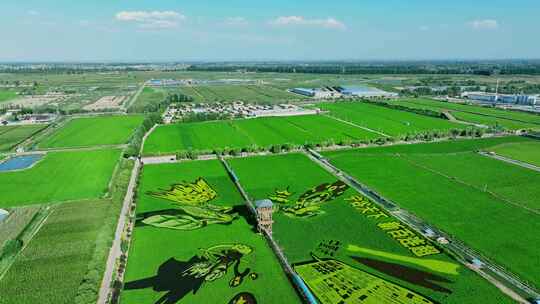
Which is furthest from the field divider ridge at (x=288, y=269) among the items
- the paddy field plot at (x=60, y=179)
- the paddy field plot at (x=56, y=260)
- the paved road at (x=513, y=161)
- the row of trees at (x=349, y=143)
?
the paved road at (x=513, y=161)

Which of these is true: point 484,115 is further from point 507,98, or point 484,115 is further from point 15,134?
point 15,134

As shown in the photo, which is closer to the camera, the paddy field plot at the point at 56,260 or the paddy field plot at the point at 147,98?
the paddy field plot at the point at 56,260

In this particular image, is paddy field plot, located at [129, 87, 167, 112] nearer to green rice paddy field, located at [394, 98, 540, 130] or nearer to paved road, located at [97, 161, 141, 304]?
paved road, located at [97, 161, 141, 304]

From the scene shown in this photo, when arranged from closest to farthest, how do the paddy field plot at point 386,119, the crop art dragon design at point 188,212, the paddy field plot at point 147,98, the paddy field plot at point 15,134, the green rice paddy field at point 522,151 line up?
the crop art dragon design at point 188,212
the green rice paddy field at point 522,151
the paddy field plot at point 15,134
the paddy field plot at point 386,119
the paddy field plot at point 147,98

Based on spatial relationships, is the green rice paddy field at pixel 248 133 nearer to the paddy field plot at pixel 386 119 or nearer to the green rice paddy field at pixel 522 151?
the paddy field plot at pixel 386 119

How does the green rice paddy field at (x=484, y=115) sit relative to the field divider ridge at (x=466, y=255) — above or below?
above

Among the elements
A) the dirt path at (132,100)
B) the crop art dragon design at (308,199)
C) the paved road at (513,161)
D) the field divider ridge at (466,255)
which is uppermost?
the dirt path at (132,100)

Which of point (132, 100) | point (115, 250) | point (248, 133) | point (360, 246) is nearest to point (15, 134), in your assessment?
point (248, 133)

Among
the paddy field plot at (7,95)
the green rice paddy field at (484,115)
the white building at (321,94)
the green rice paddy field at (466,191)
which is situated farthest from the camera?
the white building at (321,94)

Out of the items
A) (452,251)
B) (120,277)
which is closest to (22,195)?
(120,277)
